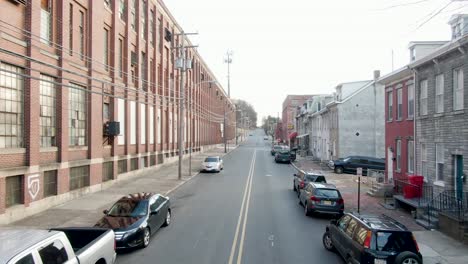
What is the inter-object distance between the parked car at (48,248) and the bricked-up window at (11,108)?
8.45 metres

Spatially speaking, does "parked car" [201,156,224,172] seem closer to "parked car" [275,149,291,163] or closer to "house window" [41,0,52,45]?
"parked car" [275,149,291,163]

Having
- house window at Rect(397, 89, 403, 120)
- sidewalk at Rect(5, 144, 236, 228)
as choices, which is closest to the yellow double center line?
sidewalk at Rect(5, 144, 236, 228)

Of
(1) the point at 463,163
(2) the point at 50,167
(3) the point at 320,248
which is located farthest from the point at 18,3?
(1) the point at 463,163

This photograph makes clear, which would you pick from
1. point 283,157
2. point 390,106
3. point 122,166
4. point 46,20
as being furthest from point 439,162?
point 283,157

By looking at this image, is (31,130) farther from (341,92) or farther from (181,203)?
(341,92)

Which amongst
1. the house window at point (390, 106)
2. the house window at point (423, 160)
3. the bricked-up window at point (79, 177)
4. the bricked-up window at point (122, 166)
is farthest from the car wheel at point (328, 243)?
the bricked-up window at point (122, 166)

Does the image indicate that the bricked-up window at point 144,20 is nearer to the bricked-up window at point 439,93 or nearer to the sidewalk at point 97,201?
the sidewalk at point 97,201

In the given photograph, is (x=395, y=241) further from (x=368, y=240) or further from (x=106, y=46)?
(x=106, y=46)

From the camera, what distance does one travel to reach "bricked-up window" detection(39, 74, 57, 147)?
17.7 meters

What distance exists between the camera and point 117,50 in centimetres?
2639

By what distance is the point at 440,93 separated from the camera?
1775cm

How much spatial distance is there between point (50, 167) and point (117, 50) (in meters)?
11.0

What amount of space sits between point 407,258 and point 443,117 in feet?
33.7

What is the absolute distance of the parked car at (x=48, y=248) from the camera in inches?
235
